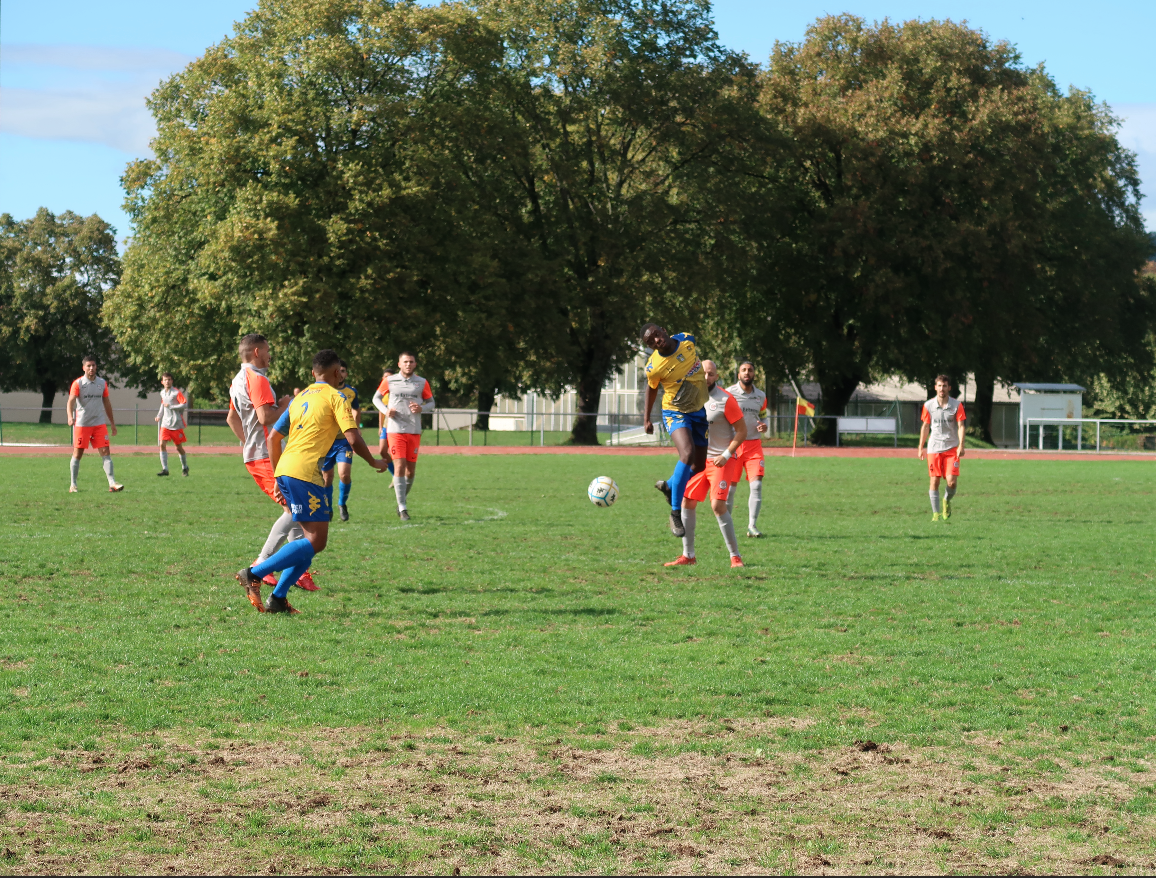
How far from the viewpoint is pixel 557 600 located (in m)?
10.1

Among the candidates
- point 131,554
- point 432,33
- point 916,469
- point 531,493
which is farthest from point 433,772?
point 432,33

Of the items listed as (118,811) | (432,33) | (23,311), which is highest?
(432,33)

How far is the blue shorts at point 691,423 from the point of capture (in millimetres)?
11672

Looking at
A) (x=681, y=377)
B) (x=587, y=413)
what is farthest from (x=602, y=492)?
(x=587, y=413)

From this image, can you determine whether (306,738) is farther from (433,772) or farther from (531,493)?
(531,493)

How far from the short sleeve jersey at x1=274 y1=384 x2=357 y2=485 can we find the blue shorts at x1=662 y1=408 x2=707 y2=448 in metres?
3.69

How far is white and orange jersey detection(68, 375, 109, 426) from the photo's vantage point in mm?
20875

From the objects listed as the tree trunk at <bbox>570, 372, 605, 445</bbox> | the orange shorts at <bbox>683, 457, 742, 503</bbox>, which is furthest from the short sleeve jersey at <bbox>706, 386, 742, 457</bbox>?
the tree trunk at <bbox>570, 372, 605, 445</bbox>

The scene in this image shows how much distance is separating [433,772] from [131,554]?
8.14m

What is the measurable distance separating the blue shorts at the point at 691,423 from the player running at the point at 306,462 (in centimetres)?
353

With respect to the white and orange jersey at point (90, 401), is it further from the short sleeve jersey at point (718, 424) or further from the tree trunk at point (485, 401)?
the tree trunk at point (485, 401)

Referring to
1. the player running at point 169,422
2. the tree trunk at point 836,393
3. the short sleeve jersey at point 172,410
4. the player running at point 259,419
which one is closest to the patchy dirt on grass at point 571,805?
the player running at point 259,419

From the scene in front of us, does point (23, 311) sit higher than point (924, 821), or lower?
higher

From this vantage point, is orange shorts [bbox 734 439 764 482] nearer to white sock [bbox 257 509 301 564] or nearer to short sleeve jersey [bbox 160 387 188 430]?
white sock [bbox 257 509 301 564]
